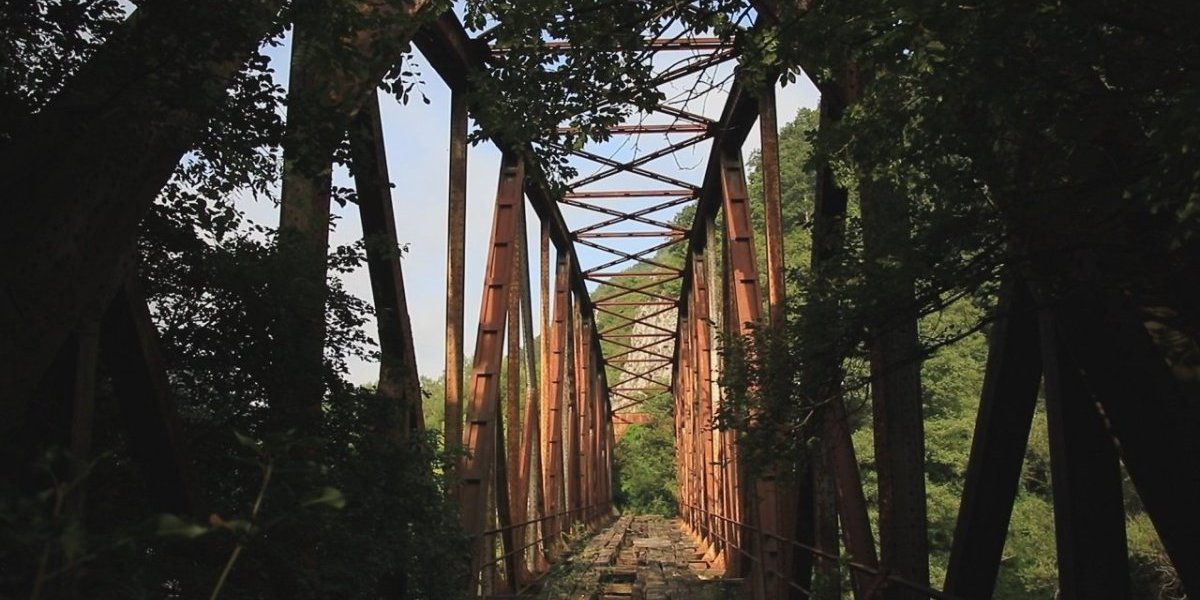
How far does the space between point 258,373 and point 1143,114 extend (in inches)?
158

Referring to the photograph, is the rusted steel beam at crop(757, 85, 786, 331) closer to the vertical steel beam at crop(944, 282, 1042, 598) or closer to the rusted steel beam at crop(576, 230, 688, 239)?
the vertical steel beam at crop(944, 282, 1042, 598)

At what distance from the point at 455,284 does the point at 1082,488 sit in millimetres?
7956

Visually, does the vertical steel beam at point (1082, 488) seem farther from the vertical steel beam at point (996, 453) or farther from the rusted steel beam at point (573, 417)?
the rusted steel beam at point (573, 417)

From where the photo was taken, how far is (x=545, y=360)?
76.3ft

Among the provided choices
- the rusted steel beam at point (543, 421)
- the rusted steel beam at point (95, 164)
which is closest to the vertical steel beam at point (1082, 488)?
the rusted steel beam at point (95, 164)

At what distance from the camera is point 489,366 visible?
1242 cm

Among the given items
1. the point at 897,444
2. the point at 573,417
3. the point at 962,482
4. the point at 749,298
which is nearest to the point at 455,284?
the point at 749,298

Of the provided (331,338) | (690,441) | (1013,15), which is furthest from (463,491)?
(690,441)

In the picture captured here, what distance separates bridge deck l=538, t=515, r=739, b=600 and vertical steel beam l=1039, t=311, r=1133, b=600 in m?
10.0

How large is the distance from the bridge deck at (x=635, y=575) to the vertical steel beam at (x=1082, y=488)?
1001 cm

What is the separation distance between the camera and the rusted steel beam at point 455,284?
10.8m

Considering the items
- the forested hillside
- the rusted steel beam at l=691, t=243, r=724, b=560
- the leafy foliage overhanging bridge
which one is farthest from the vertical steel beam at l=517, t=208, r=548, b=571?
the leafy foliage overhanging bridge

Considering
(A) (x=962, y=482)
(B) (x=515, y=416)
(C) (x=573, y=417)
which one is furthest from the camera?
(C) (x=573, y=417)

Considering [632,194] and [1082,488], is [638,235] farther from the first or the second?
[1082,488]
